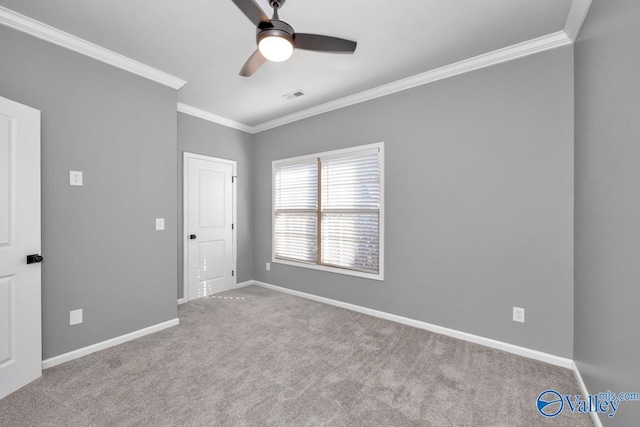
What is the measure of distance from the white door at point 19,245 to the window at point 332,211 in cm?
285

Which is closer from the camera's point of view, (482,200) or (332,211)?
(482,200)

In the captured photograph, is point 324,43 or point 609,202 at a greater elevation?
point 324,43

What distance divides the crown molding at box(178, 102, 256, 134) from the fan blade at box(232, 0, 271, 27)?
8.81 ft

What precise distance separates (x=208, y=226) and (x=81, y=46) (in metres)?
2.51

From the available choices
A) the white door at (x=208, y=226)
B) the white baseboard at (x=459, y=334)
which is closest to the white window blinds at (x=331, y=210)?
the white baseboard at (x=459, y=334)

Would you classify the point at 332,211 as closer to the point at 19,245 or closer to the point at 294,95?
the point at 294,95

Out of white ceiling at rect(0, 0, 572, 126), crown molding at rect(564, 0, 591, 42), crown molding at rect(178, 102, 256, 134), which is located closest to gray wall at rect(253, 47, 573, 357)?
crown molding at rect(564, 0, 591, 42)

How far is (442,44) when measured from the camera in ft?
8.20

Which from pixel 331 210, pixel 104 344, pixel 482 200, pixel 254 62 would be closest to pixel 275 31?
pixel 254 62

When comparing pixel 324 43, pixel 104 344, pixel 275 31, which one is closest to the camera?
pixel 275 31

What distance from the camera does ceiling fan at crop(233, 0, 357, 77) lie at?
5.31 feet

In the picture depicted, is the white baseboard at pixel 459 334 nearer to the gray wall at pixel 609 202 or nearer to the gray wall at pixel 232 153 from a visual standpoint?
the gray wall at pixel 609 202

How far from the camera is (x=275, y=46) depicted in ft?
5.74

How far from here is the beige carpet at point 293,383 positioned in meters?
1.76
